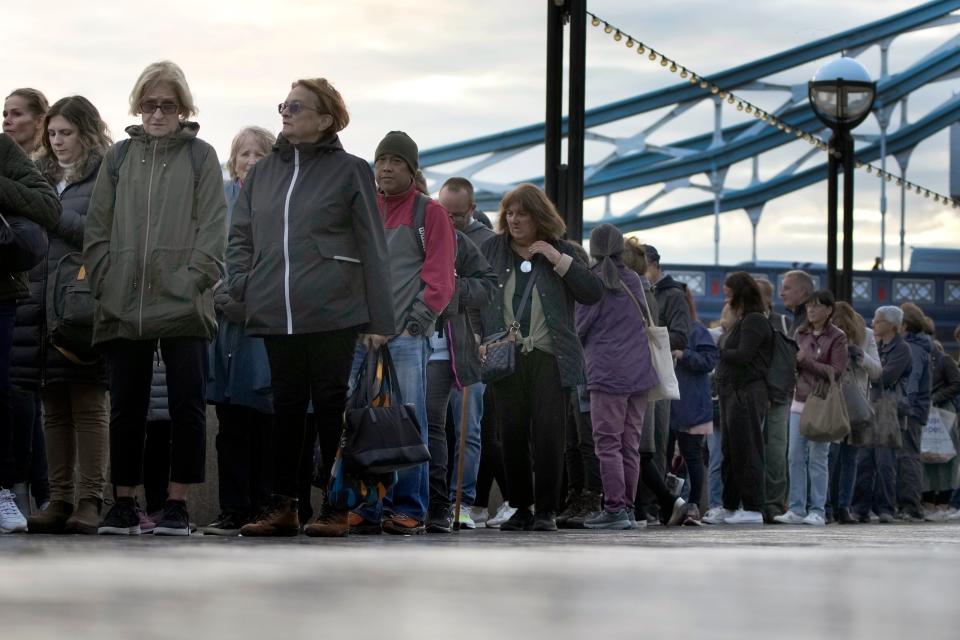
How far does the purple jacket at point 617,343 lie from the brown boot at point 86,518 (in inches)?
119

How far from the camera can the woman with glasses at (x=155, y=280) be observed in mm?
5414

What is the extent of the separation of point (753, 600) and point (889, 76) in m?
66.4

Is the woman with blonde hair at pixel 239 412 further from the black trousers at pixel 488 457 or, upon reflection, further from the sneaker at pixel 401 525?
the black trousers at pixel 488 457

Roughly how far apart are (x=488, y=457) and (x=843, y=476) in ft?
13.7

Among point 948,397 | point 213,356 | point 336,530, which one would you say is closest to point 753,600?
point 336,530

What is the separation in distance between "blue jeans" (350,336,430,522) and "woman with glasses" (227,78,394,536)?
75 centimetres

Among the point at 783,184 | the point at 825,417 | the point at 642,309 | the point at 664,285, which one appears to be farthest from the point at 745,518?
the point at 783,184

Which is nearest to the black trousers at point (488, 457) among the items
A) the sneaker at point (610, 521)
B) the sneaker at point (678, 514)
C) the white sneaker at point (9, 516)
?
the sneaker at point (610, 521)

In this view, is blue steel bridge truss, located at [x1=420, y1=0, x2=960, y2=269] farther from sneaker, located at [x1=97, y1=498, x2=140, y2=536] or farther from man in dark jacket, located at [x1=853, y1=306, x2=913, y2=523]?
sneaker, located at [x1=97, y1=498, x2=140, y2=536]

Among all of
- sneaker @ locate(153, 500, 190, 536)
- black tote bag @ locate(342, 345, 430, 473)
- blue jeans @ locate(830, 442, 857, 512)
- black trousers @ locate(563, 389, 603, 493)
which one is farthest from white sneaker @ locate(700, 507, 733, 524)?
sneaker @ locate(153, 500, 190, 536)

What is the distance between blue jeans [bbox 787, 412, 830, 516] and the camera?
10.6 m

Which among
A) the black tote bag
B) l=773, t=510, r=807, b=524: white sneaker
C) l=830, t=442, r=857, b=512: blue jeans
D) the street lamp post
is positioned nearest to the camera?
the black tote bag

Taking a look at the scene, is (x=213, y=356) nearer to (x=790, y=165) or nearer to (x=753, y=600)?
(x=753, y=600)

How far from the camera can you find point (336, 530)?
17.6 ft
